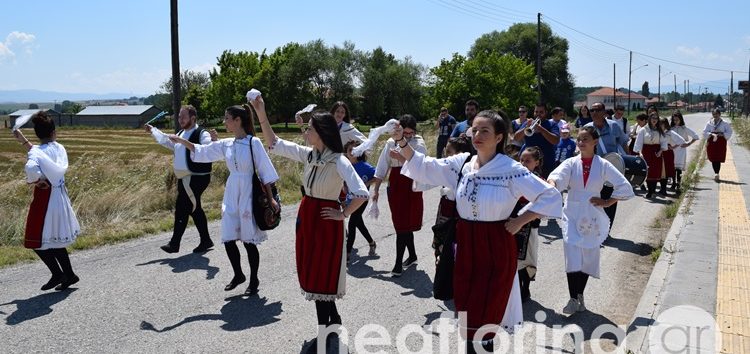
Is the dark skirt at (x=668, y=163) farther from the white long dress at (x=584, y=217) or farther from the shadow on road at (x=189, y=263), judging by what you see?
the shadow on road at (x=189, y=263)

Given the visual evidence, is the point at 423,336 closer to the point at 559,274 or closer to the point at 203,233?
the point at 559,274

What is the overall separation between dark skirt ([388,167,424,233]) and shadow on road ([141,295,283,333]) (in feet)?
5.58

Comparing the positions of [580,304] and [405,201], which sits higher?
[405,201]

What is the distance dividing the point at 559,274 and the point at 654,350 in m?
2.43

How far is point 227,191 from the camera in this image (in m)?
5.98

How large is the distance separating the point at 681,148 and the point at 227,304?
11.6m

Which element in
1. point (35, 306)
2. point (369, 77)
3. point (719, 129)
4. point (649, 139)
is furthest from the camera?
point (369, 77)

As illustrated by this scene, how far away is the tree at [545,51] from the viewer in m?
75.9

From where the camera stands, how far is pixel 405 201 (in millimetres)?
6824

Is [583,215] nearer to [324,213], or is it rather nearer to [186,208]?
[324,213]

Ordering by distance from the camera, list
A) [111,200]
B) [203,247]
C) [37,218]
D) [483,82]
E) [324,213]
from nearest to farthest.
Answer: [324,213] → [37,218] → [203,247] → [111,200] → [483,82]

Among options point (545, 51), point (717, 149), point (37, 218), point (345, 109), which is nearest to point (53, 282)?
point (37, 218)

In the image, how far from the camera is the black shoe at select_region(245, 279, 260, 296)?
6062mm

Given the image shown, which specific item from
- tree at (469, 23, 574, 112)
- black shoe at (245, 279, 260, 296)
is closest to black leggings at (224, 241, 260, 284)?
black shoe at (245, 279, 260, 296)
